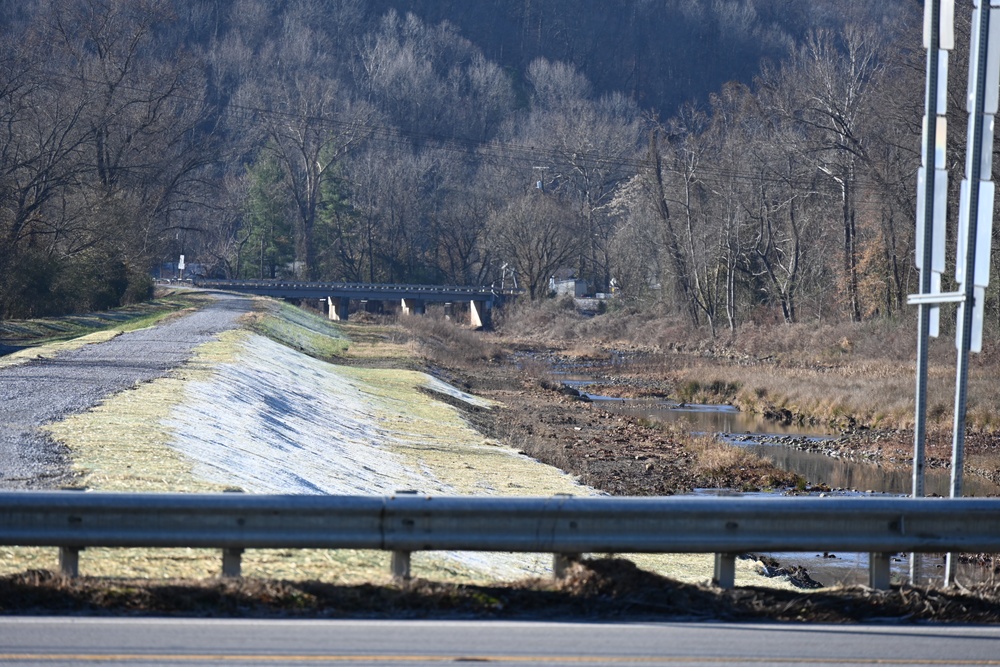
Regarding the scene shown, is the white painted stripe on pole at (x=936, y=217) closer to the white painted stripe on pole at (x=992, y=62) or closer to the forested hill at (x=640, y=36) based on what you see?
the white painted stripe on pole at (x=992, y=62)

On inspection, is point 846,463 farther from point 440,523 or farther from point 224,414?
point 440,523

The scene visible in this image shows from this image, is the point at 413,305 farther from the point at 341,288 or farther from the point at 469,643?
the point at 469,643

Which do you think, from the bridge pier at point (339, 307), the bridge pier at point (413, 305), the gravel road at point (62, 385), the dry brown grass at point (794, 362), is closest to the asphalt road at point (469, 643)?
the gravel road at point (62, 385)

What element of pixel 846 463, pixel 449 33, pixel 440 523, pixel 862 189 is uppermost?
pixel 449 33

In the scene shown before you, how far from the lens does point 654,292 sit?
3086 inches

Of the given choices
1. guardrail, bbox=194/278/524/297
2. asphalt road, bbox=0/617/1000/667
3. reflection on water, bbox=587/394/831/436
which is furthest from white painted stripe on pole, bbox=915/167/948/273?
guardrail, bbox=194/278/524/297

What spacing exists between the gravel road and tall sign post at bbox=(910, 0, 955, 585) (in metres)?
8.55

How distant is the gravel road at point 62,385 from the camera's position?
13125 millimetres

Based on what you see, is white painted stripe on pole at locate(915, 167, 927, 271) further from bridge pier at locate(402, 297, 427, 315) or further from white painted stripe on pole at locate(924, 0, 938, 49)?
bridge pier at locate(402, 297, 427, 315)

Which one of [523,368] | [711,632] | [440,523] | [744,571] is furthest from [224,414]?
[523,368]

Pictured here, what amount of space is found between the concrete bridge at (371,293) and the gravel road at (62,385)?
42848 mm

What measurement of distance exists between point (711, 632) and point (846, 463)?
21750 millimetres

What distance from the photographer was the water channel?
51.1 ft

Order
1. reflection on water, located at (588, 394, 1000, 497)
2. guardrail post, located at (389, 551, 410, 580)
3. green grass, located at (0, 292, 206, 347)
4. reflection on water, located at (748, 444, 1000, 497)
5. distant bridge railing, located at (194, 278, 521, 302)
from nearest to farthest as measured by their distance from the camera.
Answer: guardrail post, located at (389, 551, 410, 580), reflection on water, located at (748, 444, 1000, 497), reflection on water, located at (588, 394, 1000, 497), green grass, located at (0, 292, 206, 347), distant bridge railing, located at (194, 278, 521, 302)
